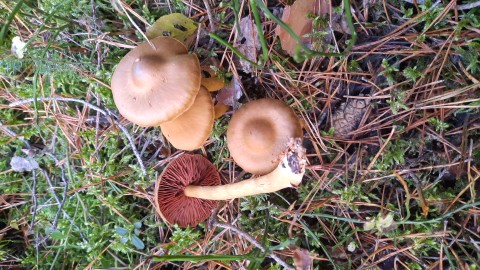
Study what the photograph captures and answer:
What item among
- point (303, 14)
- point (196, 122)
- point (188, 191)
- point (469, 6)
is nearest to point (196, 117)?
point (196, 122)

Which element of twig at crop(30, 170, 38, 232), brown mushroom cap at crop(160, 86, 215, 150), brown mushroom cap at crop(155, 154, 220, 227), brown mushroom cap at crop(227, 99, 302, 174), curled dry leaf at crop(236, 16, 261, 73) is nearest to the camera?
brown mushroom cap at crop(227, 99, 302, 174)

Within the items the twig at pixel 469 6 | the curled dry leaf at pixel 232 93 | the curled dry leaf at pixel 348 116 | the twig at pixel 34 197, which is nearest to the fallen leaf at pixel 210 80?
the curled dry leaf at pixel 232 93

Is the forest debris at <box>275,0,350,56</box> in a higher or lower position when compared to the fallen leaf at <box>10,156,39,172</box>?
higher

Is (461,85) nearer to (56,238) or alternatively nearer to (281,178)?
(281,178)

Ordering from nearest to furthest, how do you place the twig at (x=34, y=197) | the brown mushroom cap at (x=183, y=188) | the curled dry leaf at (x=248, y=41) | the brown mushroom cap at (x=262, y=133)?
the brown mushroom cap at (x=262, y=133) → the curled dry leaf at (x=248, y=41) → the brown mushroom cap at (x=183, y=188) → the twig at (x=34, y=197)

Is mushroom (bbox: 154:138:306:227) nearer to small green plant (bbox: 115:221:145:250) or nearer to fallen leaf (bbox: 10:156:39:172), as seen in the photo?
small green plant (bbox: 115:221:145:250)

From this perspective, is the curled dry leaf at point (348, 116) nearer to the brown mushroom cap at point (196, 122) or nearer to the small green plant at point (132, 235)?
the brown mushroom cap at point (196, 122)

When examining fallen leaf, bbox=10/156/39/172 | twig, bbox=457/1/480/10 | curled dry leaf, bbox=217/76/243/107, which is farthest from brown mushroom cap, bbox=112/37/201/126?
twig, bbox=457/1/480/10
